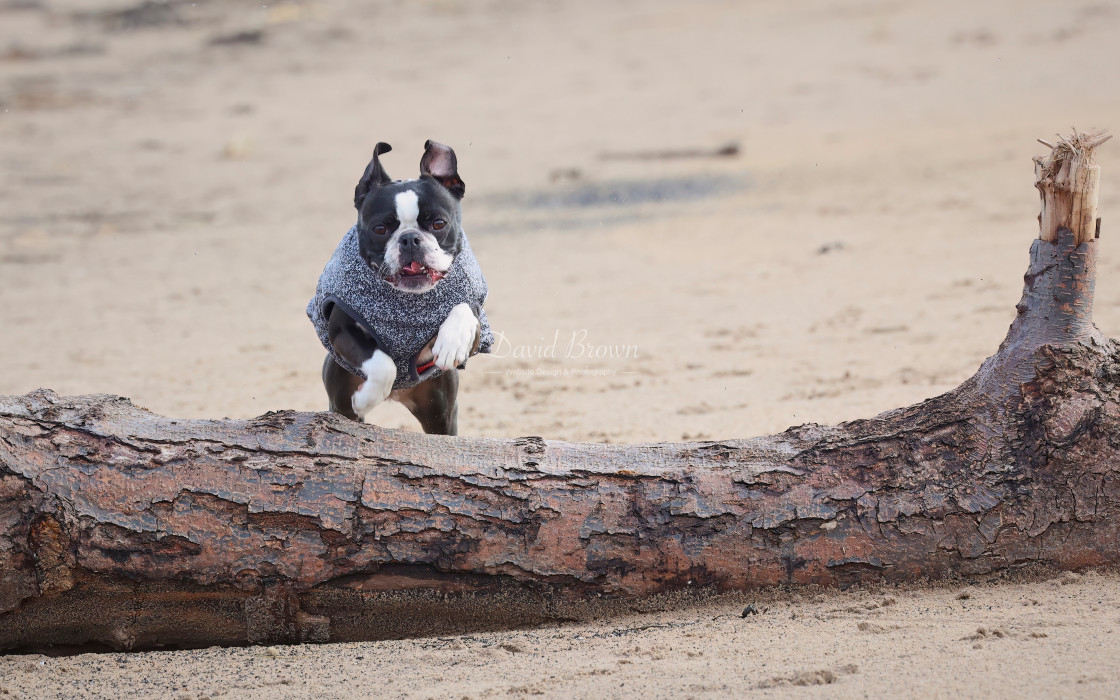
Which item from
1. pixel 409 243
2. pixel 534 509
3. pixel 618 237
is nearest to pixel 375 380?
pixel 409 243

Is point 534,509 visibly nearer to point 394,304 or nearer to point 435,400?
point 394,304

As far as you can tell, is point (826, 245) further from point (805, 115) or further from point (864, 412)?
point (805, 115)

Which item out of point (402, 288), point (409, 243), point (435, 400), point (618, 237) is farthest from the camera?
point (618, 237)

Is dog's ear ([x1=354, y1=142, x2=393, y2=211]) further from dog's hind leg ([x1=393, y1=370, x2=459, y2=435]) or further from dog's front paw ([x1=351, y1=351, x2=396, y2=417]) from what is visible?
dog's hind leg ([x1=393, y1=370, x2=459, y2=435])

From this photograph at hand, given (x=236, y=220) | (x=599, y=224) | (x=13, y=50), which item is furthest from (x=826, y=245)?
(x=13, y=50)

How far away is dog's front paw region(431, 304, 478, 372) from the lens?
3.83 m

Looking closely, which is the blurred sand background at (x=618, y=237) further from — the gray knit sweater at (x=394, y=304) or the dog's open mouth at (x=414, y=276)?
the dog's open mouth at (x=414, y=276)

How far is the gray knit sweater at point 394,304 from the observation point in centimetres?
395

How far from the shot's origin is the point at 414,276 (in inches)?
153

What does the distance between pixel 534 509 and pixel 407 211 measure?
1.21 metres

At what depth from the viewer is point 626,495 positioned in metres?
3.28

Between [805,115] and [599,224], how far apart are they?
492 centimetres

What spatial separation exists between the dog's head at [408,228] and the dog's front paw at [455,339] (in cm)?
15

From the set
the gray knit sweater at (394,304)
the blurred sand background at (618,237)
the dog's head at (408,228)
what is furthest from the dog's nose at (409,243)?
the blurred sand background at (618,237)
